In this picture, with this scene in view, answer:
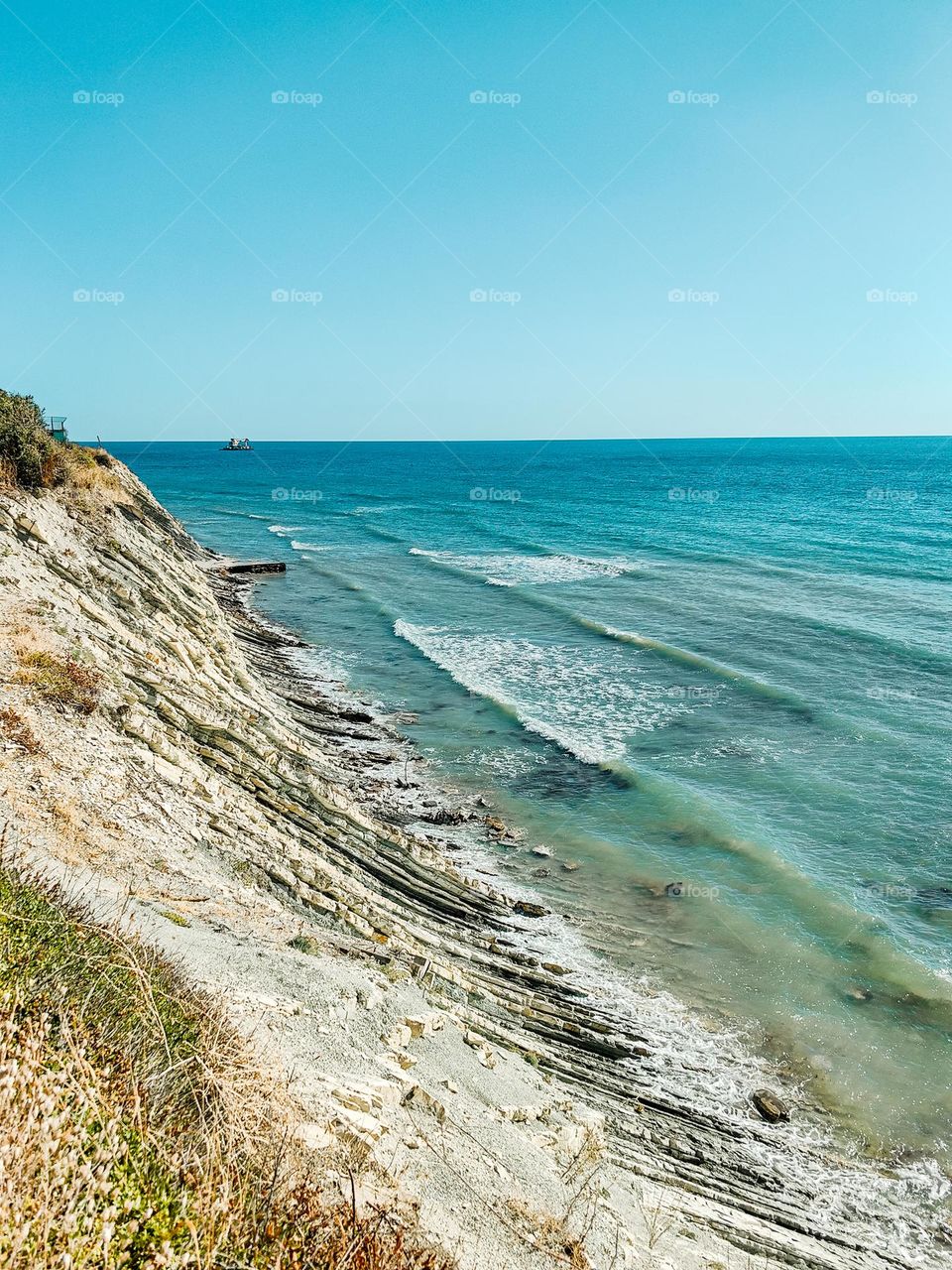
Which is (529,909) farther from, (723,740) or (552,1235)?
(723,740)

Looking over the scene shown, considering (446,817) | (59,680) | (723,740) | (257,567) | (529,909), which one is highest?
(257,567)

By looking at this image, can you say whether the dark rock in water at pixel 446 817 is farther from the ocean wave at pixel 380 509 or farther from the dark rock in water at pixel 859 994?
the ocean wave at pixel 380 509

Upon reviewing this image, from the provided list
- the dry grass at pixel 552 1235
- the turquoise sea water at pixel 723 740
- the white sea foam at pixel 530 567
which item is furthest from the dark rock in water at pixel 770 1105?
the white sea foam at pixel 530 567

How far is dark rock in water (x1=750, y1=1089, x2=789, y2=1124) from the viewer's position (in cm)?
1128

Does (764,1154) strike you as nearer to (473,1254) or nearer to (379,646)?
(473,1254)

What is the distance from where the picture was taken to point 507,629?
3609 centimetres

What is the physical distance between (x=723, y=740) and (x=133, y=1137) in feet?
70.8

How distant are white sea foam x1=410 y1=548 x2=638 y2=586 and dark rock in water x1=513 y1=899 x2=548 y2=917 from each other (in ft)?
100

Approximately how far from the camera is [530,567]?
168 ft

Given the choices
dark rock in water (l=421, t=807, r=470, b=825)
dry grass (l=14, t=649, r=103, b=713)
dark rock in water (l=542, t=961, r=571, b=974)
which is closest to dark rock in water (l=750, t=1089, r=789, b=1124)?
dark rock in water (l=542, t=961, r=571, b=974)

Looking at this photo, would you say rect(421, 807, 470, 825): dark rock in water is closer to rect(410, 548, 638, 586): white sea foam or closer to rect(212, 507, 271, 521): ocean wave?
rect(410, 548, 638, 586): white sea foam

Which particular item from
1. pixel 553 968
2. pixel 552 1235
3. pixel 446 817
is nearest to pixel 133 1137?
pixel 552 1235

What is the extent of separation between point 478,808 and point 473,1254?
14524 mm

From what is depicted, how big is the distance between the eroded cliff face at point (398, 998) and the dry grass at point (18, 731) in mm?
56
